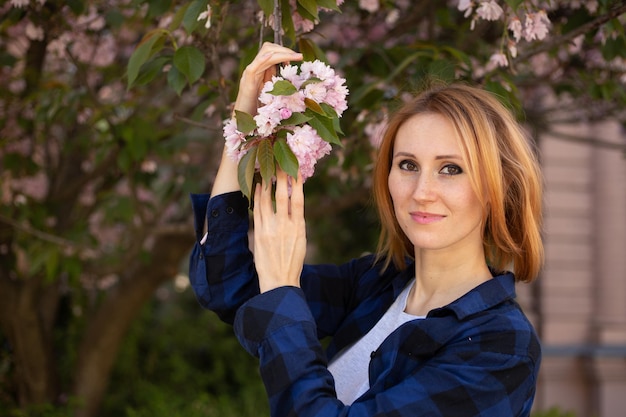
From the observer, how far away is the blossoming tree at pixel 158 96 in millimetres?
2135

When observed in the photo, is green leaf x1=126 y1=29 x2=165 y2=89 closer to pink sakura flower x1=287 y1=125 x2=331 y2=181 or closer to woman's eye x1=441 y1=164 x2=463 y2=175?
pink sakura flower x1=287 y1=125 x2=331 y2=181

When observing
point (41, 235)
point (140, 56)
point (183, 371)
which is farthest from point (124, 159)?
point (183, 371)

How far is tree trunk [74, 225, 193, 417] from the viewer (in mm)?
3910

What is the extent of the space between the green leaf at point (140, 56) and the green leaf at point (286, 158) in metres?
0.66

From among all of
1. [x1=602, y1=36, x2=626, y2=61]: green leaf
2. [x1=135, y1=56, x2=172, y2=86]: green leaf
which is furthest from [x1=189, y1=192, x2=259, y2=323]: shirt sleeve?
[x1=602, y1=36, x2=626, y2=61]: green leaf

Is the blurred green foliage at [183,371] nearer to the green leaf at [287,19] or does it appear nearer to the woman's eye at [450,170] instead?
the green leaf at [287,19]

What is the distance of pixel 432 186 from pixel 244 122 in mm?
409

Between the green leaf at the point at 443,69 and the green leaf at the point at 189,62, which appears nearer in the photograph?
the green leaf at the point at 189,62

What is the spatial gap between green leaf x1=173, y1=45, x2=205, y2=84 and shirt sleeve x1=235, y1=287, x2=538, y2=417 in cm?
74

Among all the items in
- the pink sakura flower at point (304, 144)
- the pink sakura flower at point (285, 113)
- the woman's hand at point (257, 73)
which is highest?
the woman's hand at point (257, 73)

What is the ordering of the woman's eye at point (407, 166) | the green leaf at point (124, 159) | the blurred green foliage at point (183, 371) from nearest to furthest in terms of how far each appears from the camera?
the woman's eye at point (407, 166)
the green leaf at point (124, 159)
the blurred green foliage at point (183, 371)

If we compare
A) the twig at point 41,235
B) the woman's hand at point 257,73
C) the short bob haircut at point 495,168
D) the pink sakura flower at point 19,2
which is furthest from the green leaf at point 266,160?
the twig at point 41,235

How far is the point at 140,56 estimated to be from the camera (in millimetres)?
1894

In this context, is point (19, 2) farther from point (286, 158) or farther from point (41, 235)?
point (286, 158)
